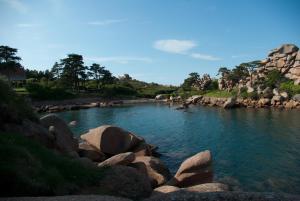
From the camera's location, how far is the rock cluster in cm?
9956

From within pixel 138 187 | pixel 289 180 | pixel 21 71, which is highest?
pixel 21 71

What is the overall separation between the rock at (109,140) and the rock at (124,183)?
12695 mm

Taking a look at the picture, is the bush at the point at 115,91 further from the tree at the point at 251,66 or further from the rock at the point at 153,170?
the rock at the point at 153,170

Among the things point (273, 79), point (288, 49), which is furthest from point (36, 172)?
point (288, 49)

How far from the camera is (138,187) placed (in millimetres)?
14312

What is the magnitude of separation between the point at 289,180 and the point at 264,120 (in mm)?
33369

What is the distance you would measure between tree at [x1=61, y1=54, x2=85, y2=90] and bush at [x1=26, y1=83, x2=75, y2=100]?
30.6ft

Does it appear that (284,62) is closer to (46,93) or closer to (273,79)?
(273,79)

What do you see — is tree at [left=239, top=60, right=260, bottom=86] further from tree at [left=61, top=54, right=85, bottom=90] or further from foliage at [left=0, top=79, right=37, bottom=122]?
foliage at [left=0, top=79, right=37, bottom=122]

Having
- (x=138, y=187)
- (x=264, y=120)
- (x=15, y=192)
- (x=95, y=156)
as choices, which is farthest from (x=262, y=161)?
(x=264, y=120)

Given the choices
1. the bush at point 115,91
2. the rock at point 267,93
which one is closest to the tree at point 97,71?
the bush at point 115,91

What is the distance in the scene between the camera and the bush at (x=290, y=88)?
8562 cm

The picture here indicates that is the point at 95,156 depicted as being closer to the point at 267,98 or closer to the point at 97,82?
the point at 267,98

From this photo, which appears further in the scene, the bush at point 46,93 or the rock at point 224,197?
the bush at point 46,93
